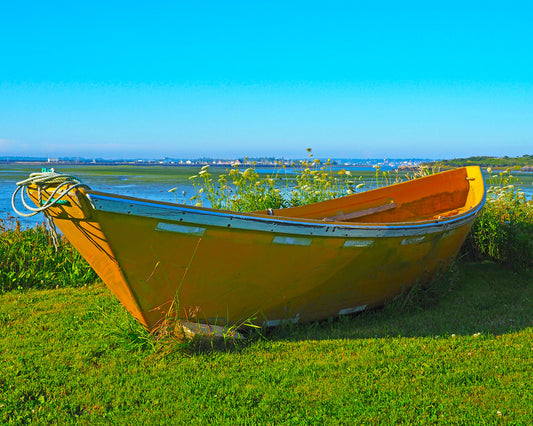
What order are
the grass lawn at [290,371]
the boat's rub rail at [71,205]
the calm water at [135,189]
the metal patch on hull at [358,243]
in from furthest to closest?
the calm water at [135,189]
the metal patch on hull at [358,243]
the boat's rub rail at [71,205]
the grass lawn at [290,371]

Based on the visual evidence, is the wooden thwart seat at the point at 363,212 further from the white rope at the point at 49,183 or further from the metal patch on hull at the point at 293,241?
the white rope at the point at 49,183

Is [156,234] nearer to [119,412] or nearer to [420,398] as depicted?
[119,412]

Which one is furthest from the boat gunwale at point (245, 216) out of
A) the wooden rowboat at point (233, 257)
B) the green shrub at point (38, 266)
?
the green shrub at point (38, 266)

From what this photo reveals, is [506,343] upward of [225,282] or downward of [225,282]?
downward

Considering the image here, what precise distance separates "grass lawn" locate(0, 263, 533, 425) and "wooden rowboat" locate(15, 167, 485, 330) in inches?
13.5

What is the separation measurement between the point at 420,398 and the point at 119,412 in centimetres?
235

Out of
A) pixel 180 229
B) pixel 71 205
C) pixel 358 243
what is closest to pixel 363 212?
pixel 358 243

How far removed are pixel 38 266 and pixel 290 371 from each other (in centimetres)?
545

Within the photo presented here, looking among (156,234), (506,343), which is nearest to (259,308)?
(156,234)

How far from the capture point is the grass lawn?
3.56 m

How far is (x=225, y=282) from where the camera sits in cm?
459

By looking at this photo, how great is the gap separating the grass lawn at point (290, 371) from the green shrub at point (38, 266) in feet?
5.19

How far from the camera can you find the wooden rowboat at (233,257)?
4.00m

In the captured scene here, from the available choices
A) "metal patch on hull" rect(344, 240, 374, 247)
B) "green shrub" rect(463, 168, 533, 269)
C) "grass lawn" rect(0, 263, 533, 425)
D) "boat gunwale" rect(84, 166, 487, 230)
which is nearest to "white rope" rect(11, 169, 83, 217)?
"boat gunwale" rect(84, 166, 487, 230)
